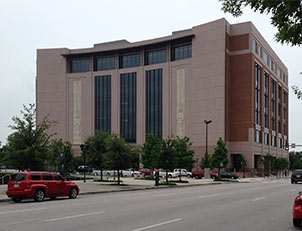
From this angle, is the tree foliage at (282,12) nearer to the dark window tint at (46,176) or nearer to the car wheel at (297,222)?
the car wheel at (297,222)

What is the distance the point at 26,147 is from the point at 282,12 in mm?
21089

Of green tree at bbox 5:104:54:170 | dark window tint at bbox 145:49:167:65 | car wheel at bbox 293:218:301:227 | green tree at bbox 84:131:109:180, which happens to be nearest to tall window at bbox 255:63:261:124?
dark window tint at bbox 145:49:167:65

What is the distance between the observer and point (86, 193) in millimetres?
27328

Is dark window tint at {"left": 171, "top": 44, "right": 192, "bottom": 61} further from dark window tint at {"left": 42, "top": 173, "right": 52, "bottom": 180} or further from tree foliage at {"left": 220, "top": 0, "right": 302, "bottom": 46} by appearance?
tree foliage at {"left": 220, "top": 0, "right": 302, "bottom": 46}

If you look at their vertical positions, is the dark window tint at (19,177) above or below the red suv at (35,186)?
above

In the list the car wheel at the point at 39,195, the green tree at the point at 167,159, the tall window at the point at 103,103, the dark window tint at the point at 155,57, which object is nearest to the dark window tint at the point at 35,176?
the car wheel at the point at 39,195

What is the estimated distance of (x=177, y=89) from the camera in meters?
84.2

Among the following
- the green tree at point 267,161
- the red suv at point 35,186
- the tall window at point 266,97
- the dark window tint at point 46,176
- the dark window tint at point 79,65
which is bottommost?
the green tree at point 267,161

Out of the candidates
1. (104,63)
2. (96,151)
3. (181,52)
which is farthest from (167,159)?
(104,63)

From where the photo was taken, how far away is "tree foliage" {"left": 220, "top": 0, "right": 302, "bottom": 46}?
975 cm

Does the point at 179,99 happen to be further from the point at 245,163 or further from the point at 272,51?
the point at 272,51

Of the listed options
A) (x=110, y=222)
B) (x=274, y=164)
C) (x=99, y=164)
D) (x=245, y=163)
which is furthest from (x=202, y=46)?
(x=110, y=222)

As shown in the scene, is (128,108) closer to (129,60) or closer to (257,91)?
(129,60)

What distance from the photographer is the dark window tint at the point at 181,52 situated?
8444cm
